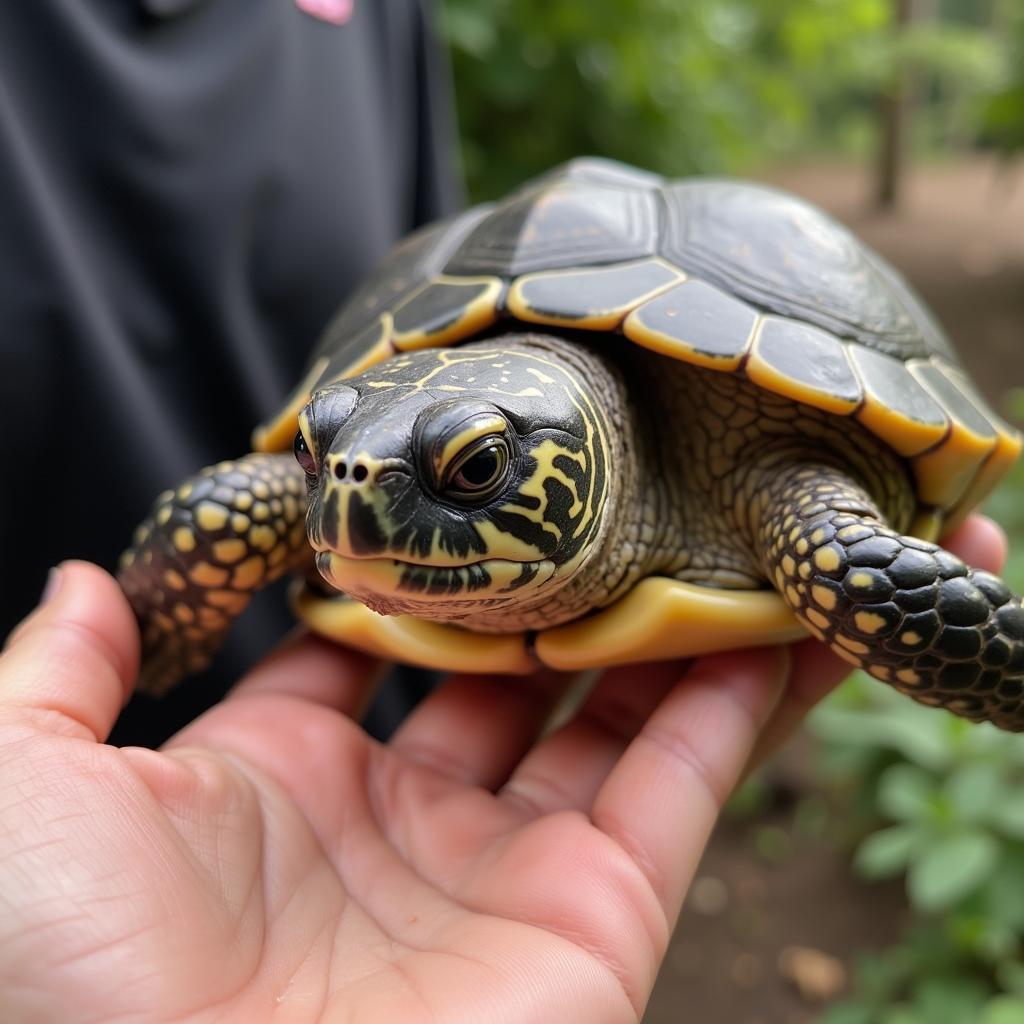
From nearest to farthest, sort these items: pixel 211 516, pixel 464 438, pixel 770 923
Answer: pixel 464 438
pixel 211 516
pixel 770 923

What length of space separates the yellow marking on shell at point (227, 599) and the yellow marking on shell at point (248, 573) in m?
0.02

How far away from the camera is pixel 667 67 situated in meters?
3.13

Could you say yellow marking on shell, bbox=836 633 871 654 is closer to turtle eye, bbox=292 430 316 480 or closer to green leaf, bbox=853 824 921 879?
turtle eye, bbox=292 430 316 480

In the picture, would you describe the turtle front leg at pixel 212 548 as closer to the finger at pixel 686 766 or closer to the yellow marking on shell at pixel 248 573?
the yellow marking on shell at pixel 248 573

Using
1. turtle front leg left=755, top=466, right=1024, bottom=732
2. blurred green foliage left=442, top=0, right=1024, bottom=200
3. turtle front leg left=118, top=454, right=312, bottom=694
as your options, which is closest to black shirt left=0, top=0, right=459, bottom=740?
turtle front leg left=118, top=454, right=312, bottom=694

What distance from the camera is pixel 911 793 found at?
1610 millimetres

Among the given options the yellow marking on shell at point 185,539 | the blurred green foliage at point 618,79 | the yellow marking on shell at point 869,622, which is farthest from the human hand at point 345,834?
the blurred green foliage at point 618,79

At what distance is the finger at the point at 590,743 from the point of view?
1204 millimetres

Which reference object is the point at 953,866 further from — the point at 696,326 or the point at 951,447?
the point at 696,326

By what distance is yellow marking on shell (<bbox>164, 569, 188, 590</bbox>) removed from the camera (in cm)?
120

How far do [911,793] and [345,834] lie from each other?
1.11 metres

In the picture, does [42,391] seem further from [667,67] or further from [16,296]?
[667,67]

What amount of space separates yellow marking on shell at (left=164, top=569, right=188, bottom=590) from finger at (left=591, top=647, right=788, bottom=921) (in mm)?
648

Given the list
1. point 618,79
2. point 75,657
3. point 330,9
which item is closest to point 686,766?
point 75,657
